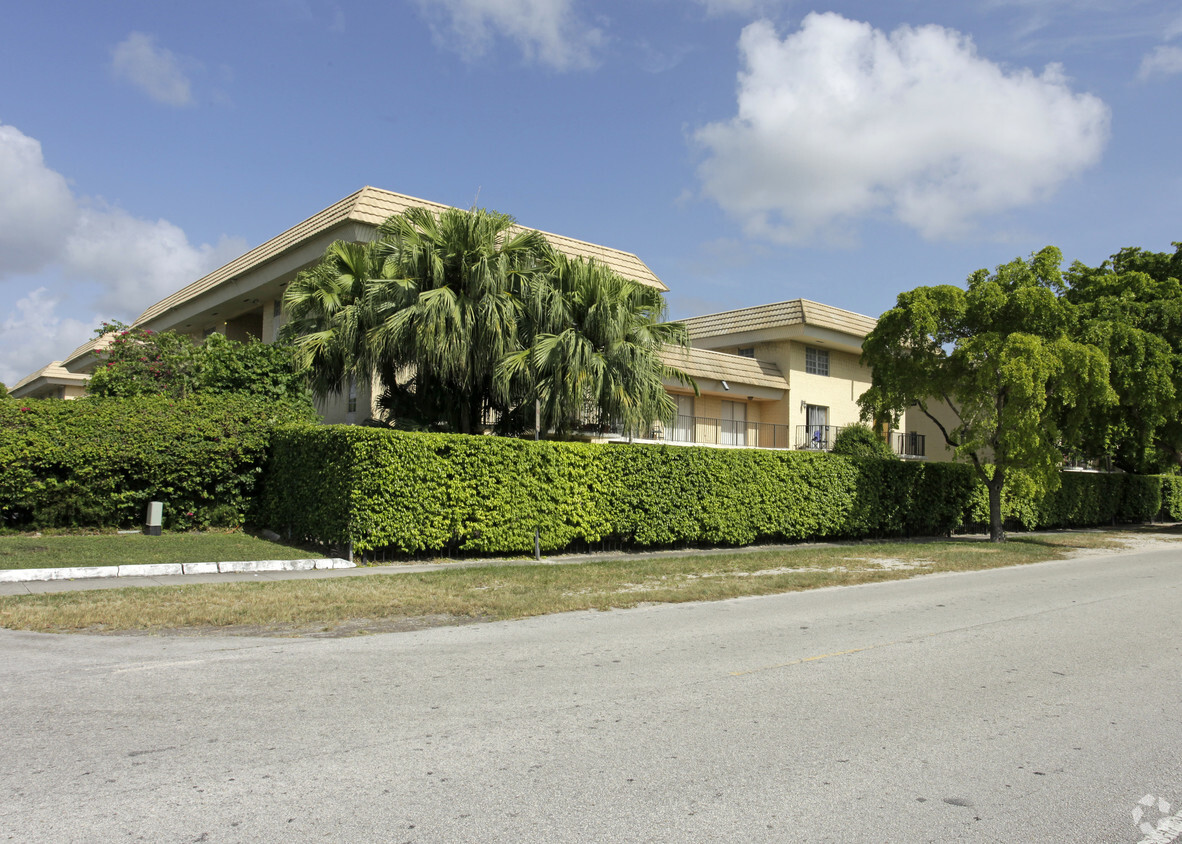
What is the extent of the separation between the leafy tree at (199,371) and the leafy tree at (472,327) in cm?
71

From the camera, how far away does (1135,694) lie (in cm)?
672

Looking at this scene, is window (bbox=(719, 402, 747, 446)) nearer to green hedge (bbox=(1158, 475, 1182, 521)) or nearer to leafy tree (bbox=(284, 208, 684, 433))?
leafy tree (bbox=(284, 208, 684, 433))

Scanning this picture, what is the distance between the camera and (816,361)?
35.4 metres

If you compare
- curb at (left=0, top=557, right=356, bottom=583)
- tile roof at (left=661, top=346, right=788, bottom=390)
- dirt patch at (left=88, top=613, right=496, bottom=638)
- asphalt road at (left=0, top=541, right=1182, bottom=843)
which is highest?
tile roof at (left=661, top=346, right=788, bottom=390)

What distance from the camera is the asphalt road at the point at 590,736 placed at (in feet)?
13.4

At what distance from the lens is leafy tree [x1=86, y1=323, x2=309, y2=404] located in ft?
60.4

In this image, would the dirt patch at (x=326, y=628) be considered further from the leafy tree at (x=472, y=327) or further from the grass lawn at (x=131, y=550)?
the leafy tree at (x=472, y=327)

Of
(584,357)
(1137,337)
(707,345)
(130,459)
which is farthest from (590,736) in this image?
(707,345)

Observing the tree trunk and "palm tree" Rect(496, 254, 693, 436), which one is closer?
"palm tree" Rect(496, 254, 693, 436)

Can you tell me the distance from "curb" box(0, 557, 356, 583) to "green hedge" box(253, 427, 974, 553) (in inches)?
29.7

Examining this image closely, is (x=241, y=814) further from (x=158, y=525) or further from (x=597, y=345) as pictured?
(x=597, y=345)

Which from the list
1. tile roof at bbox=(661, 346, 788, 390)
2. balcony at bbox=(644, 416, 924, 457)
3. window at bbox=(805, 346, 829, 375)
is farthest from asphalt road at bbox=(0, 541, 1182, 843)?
window at bbox=(805, 346, 829, 375)

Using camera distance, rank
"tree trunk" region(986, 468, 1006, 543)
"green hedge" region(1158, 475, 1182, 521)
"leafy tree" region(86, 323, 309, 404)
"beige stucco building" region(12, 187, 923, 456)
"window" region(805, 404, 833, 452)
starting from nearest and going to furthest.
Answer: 1. "leafy tree" region(86, 323, 309, 404)
2. "beige stucco building" region(12, 187, 923, 456)
3. "tree trunk" region(986, 468, 1006, 543)
4. "window" region(805, 404, 833, 452)
5. "green hedge" region(1158, 475, 1182, 521)

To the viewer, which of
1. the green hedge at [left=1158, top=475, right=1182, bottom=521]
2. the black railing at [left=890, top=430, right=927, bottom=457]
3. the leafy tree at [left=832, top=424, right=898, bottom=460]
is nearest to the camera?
the leafy tree at [left=832, top=424, right=898, bottom=460]
